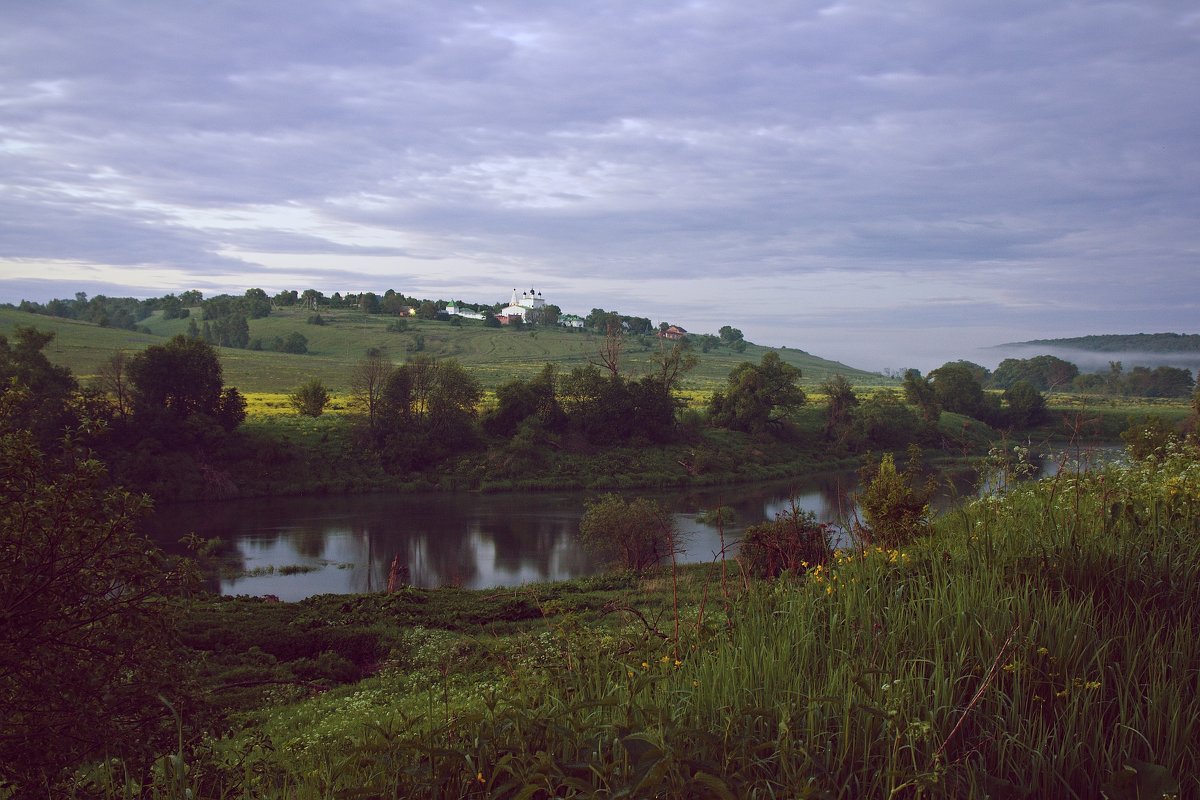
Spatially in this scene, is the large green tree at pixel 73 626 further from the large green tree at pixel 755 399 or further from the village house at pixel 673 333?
the village house at pixel 673 333

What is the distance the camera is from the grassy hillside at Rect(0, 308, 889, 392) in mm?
77125

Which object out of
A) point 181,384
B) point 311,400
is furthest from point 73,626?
point 311,400

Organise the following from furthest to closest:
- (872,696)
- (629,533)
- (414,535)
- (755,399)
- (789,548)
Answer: (755,399)
(414,535)
(629,533)
(789,548)
(872,696)

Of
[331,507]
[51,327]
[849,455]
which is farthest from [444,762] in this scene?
[51,327]

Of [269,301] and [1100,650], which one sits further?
[269,301]

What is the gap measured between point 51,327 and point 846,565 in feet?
333

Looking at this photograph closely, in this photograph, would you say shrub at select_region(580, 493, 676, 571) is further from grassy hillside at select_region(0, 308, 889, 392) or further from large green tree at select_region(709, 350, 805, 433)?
grassy hillside at select_region(0, 308, 889, 392)

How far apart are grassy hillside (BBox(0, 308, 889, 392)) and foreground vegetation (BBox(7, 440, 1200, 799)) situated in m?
67.3

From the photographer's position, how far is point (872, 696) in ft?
8.79

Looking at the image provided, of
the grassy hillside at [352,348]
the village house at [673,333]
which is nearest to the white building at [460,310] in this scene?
the grassy hillside at [352,348]

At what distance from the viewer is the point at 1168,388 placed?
304ft

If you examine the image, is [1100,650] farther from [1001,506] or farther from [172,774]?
[172,774]

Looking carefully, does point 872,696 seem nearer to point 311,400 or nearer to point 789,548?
point 789,548

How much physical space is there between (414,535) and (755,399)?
33184mm
